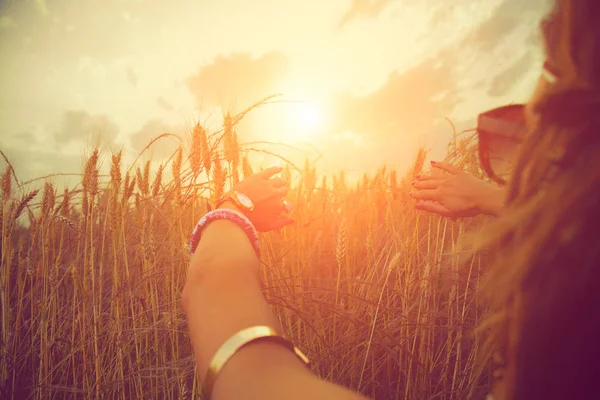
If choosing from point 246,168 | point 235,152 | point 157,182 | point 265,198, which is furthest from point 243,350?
point 157,182

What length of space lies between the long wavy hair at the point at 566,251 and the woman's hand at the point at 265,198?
25.9 inches

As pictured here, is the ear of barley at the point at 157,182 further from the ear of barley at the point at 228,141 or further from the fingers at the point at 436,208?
the fingers at the point at 436,208

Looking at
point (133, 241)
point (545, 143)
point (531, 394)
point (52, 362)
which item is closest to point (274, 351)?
point (531, 394)

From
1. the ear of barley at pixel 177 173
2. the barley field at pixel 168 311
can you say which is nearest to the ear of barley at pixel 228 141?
the barley field at pixel 168 311

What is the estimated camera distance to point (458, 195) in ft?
3.82

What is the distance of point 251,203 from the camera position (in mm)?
842

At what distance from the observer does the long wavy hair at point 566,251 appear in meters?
0.31

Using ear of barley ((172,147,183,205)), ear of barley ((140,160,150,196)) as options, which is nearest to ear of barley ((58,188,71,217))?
ear of barley ((140,160,150,196))

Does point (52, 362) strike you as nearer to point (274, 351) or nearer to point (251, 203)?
point (251, 203)

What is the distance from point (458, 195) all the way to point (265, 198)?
739mm

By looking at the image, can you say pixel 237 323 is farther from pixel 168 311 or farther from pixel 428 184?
pixel 168 311

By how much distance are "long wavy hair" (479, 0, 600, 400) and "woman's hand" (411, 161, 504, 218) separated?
857mm

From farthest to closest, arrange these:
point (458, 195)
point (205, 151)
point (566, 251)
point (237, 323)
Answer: point (205, 151)
point (458, 195)
point (237, 323)
point (566, 251)

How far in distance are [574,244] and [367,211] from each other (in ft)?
9.10
